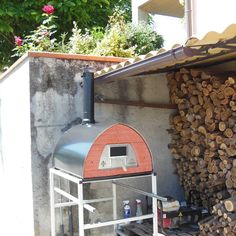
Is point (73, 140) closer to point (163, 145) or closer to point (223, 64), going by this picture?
point (163, 145)

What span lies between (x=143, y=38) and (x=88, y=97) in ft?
13.5

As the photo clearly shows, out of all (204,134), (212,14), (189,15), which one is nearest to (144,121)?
(204,134)

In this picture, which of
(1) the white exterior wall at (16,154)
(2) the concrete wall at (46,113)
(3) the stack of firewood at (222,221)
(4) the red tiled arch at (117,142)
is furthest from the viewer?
(1) the white exterior wall at (16,154)

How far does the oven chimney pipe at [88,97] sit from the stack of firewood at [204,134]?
4.12 ft

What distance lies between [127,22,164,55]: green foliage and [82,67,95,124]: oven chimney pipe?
10.9 feet

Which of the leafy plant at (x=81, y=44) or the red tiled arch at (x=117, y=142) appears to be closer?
the red tiled arch at (x=117, y=142)

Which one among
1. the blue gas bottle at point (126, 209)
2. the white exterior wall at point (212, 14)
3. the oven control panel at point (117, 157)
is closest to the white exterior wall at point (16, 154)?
the blue gas bottle at point (126, 209)

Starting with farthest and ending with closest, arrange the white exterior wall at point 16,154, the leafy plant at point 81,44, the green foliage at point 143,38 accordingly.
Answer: the green foliage at point 143,38 → the leafy plant at point 81,44 → the white exterior wall at point 16,154

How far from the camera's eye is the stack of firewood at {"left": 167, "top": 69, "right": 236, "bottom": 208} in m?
4.35

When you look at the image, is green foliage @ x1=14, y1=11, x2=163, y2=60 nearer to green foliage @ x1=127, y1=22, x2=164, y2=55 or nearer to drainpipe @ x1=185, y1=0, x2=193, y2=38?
green foliage @ x1=127, y1=22, x2=164, y2=55

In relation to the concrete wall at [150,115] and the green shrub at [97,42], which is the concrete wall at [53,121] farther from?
the green shrub at [97,42]

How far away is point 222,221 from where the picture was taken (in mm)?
4027

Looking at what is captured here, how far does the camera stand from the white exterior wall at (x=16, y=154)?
15.7 ft

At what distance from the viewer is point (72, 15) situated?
990 cm
